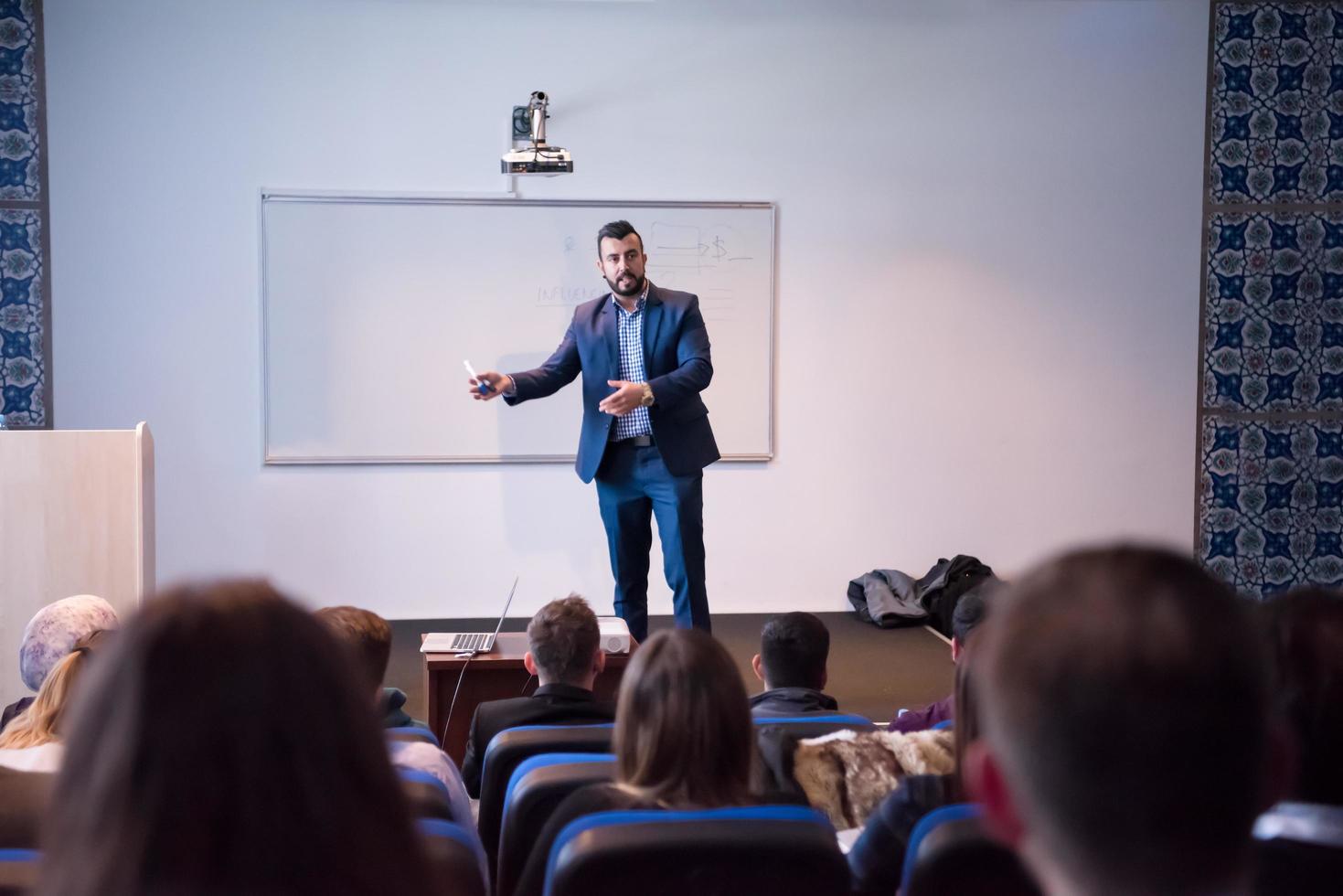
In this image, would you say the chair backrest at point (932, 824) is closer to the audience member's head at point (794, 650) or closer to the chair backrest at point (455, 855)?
the chair backrest at point (455, 855)

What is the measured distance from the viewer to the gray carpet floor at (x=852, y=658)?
15.1ft

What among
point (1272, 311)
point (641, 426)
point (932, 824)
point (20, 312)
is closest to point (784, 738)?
point (932, 824)

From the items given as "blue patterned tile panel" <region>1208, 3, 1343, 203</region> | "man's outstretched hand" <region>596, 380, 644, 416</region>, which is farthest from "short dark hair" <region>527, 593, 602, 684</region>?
"blue patterned tile panel" <region>1208, 3, 1343, 203</region>

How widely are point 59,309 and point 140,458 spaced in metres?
2.53

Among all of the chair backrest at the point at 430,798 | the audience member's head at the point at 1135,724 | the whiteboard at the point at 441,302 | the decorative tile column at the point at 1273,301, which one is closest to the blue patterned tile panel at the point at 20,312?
the whiteboard at the point at 441,302

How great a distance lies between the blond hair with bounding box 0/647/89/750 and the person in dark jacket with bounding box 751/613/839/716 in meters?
1.33

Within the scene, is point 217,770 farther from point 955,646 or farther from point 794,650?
point 955,646

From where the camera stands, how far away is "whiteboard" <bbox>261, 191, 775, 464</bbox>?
5.72 meters

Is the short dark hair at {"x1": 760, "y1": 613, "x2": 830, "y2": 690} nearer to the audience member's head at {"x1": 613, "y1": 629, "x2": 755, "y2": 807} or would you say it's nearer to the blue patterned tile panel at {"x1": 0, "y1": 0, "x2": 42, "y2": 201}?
the audience member's head at {"x1": 613, "y1": 629, "x2": 755, "y2": 807}

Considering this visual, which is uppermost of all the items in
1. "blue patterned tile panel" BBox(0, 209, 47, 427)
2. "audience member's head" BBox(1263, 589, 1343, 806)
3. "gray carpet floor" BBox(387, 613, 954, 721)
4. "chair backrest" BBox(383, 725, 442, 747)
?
"blue patterned tile panel" BBox(0, 209, 47, 427)

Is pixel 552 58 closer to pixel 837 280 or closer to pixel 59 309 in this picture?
pixel 837 280

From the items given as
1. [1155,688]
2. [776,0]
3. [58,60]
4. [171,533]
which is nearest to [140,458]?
[171,533]

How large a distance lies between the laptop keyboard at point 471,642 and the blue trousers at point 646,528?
0.90 metres

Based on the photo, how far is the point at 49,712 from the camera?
2.03 metres
